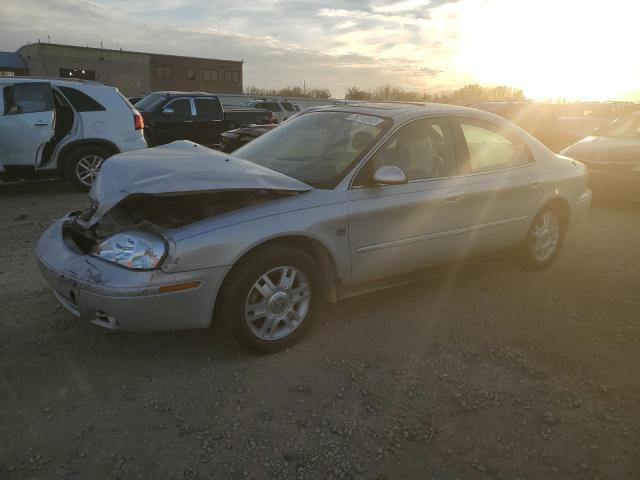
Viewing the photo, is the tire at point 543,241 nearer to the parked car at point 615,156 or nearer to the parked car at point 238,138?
the parked car at point 615,156

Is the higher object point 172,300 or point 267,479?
point 172,300

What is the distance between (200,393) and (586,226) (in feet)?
19.6

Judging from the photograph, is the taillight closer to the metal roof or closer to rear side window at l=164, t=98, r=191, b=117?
rear side window at l=164, t=98, r=191, b=117

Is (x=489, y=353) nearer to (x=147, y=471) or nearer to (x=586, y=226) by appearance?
(x=147, y=471)

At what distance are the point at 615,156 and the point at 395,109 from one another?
216 inches

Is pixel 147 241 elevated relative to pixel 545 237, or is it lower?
elevated

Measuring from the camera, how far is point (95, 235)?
128 inches

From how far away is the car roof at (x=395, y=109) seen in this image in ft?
13.0

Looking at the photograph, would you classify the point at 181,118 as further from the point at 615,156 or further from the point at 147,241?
the point at 147,241

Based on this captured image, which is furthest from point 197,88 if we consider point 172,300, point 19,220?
point 172,300

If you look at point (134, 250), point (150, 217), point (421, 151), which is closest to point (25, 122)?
point (150, 217)

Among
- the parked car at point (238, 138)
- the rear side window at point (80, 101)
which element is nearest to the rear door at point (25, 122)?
the rear side window at point (80, 101)

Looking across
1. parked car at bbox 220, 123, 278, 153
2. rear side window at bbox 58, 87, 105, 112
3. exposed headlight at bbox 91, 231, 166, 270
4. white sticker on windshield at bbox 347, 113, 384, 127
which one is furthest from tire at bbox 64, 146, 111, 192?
exposed headlight at bbox 91, 231, 166, 270

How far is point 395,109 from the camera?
4094mm
